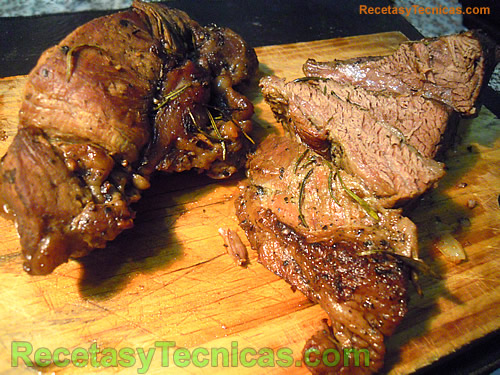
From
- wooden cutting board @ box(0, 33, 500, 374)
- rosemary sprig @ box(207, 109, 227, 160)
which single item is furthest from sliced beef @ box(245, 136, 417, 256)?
wooden cutting board @ box(0, 33, 500, 374)

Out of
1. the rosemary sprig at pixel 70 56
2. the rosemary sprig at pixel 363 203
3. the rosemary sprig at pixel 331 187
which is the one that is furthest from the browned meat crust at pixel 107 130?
the rosemary sprig at pixel 363 203

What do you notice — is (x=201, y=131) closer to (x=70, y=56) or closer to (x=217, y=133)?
(x=217, y=133)

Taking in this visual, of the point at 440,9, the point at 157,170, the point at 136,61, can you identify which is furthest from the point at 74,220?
the point at 440,9

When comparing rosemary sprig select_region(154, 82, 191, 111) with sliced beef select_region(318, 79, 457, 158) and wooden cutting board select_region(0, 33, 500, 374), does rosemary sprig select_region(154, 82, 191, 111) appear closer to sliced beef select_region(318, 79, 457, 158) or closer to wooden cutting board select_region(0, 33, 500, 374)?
wooden cutting board select_region(0, 33, 500, 374)

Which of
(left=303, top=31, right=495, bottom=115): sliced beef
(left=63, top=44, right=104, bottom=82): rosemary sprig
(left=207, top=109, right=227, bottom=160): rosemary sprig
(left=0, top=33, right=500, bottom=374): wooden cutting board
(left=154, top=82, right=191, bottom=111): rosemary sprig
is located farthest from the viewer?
(left=303, top=31, right=495, bottom=115): sliced beef

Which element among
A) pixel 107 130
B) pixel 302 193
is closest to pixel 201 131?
pixel 107 130

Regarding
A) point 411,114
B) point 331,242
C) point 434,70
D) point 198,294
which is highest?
point 434,70

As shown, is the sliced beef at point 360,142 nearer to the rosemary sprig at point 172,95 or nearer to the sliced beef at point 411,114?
the sliced beef at point 411,114
